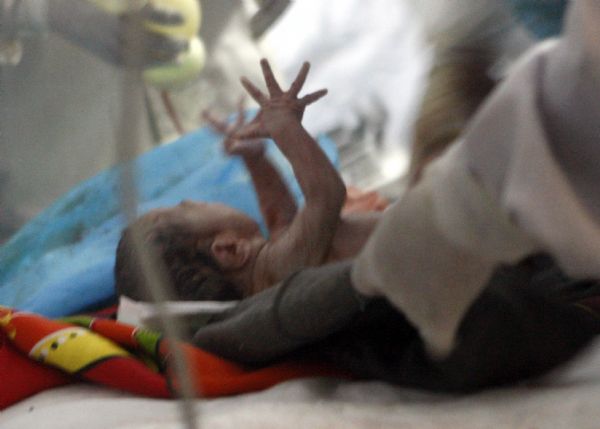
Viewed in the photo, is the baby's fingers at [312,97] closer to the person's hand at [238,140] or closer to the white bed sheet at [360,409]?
the person's hand at [238,140]

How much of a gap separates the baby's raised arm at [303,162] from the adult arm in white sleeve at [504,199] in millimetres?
89

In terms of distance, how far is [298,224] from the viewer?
44 centimetres

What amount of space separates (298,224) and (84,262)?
24 centimetres

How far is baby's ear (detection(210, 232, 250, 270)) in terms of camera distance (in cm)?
49

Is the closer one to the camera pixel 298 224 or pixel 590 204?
pixel 590 204

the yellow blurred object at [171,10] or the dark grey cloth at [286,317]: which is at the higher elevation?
the yellow blurred object at [171,10]

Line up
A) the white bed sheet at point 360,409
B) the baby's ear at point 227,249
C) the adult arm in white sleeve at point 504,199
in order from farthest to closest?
the baby's ear at point 227,249, the white bed sheet at point 360,409, the adult arm in white sleeve at point 504,199

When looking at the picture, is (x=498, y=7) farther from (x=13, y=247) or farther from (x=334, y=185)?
(x=13, y=247)

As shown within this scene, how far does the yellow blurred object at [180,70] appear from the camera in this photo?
0.42m

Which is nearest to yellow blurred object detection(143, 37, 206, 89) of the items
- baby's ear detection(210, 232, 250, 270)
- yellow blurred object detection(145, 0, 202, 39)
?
yellow blurred object detection(145, 0, 202, 39)

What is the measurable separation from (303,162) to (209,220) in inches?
4.0

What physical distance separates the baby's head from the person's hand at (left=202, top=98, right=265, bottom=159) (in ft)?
0.18

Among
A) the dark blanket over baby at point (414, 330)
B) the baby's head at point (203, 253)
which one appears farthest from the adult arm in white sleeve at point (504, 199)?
the baby's head at point (203, 253)

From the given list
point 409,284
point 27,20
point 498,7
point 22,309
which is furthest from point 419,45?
point 22,309
